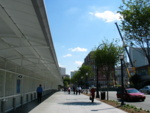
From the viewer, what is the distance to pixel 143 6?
1180cm

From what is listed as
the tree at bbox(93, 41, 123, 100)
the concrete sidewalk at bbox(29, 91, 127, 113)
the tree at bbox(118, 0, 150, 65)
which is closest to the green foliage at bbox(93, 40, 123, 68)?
the tree at bbox(93, 41, 123, 100)

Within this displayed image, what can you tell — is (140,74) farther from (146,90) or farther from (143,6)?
(143,6)

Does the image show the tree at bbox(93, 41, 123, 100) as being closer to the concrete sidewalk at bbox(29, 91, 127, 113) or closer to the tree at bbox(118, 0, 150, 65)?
the concrete sidewalk at bbox(29, 91, 127, 113)

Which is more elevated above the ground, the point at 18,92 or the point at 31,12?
the point at 31,12

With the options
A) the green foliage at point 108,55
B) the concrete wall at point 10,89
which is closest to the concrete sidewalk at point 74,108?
the concrete wall at point 10,89

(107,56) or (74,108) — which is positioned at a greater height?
(107,56)

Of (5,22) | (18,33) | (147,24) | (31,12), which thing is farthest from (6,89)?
(147,24)

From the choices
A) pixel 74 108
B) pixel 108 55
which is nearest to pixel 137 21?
pixel 74 108

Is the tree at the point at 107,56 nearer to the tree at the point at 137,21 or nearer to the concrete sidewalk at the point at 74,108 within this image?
the concrete sidewalk at the point at 74,108

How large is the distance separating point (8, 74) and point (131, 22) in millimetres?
8039

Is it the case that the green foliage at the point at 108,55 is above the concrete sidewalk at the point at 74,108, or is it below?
above

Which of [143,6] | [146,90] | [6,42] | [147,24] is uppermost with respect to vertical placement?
[143,6]

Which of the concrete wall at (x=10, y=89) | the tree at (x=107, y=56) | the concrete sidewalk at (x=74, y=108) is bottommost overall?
the concrete sidewalk at (x=74, y=108)

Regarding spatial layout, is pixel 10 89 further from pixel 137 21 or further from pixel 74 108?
pixel 137 21
